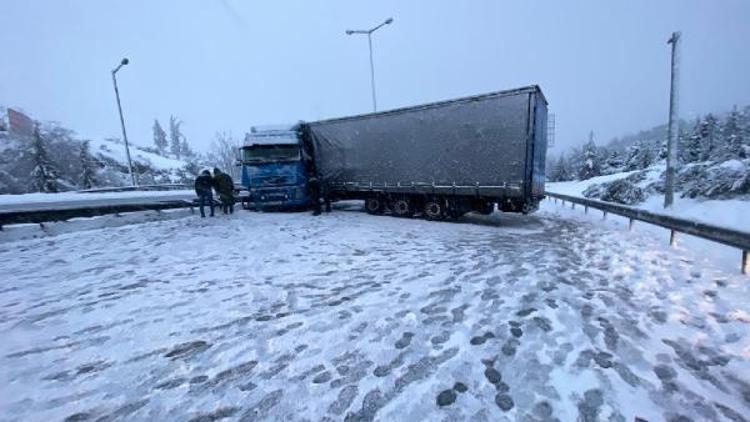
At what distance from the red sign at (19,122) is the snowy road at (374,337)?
64.2m

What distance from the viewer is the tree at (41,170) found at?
122 ft

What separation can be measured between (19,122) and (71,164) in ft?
52.2

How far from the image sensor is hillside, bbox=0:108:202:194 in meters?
41.0

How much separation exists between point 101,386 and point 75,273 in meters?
4.39

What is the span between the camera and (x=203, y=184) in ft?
43.0

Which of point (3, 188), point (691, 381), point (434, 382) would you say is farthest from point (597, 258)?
point (3, 188)

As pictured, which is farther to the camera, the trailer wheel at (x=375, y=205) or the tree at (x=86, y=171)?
the tree at (x=86, y=171)

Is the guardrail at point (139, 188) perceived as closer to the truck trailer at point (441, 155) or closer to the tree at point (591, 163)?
the truck trailer at point (441, 155)

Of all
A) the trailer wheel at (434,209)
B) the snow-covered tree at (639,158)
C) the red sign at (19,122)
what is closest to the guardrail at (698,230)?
the trailer wheel at (434,209)

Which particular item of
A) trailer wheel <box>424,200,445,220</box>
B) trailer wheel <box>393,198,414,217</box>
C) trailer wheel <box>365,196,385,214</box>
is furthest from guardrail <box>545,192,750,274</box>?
trailer wheel <box>365,196,385,214</box>

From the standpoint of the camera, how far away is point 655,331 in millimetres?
3857

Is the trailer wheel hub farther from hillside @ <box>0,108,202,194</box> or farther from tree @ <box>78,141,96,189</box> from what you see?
tree @ <box>78,141,96,189</box>

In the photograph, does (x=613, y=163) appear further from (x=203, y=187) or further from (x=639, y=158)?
(x=203, y=187)

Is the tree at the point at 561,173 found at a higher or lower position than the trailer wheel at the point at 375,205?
lower
